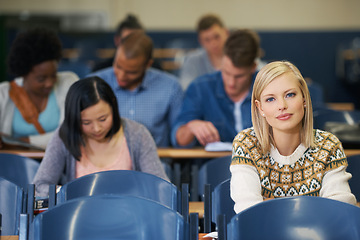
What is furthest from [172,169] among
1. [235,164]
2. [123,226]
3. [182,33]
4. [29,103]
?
[182,33]

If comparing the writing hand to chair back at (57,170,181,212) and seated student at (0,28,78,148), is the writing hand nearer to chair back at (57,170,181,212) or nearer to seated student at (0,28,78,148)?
seated student at (0,28,78,148)

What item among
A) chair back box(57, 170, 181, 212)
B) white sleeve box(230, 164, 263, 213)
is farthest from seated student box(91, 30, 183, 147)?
white sleeve box(230, 164, 263, 213)

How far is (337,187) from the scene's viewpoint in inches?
85.6

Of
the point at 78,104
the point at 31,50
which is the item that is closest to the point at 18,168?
the point at 78,104

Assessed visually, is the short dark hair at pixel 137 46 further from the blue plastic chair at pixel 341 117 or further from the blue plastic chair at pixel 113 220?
the blue plastic chair at pixel 113 220

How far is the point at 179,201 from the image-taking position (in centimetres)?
239

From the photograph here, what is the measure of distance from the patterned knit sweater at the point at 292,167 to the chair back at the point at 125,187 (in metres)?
0.35

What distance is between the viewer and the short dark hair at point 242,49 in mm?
3736

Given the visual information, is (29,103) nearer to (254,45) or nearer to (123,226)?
(254,45)

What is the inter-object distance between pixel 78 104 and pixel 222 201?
0.94 m

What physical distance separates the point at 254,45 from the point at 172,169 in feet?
3.30

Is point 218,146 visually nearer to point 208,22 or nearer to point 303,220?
point 303,220

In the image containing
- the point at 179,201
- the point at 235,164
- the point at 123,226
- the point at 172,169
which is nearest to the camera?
the point at 123,226

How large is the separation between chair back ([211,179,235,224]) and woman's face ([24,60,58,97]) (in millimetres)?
1799
